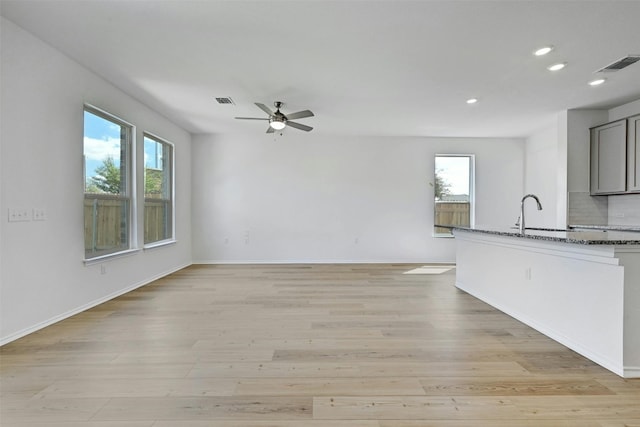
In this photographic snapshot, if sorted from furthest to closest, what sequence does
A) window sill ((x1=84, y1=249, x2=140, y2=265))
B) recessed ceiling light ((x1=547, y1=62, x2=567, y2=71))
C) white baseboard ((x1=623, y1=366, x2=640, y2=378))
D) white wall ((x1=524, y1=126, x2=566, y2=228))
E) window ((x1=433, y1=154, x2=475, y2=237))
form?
window ((x1=433, y1=154, x2=475, y2=237)) → white wall ((x1=524, y1=126, x2=566, y2=228)) → window sill ((x1=84, y1=249, x2=140, y2=265)) → recessed ceiling light ((x1=547, y1=62, x2=567, y2=71)) → white baseboard ((x1=623, y1=366, x2=640, y2=378))

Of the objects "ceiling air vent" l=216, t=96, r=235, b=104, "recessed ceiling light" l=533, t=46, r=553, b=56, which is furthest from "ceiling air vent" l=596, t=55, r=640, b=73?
"ceiling air vent" l=216, t=96, r=235, b=104

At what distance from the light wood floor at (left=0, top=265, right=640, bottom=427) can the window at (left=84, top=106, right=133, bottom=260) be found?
93 cm

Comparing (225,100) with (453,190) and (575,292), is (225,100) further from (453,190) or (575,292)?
(453,190)

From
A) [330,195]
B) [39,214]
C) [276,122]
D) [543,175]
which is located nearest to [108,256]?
[39,214]

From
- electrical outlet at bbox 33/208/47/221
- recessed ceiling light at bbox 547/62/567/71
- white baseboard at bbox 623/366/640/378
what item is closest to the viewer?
white baseboard at bbox 623/366/640/378

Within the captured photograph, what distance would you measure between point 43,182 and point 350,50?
3226 millimetres

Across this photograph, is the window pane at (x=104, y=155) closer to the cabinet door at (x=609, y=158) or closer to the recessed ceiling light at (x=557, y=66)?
the recessed ceiling light at (x=557, y=66)

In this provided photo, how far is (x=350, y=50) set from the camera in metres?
3.10

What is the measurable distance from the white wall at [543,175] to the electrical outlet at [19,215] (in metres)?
7.49

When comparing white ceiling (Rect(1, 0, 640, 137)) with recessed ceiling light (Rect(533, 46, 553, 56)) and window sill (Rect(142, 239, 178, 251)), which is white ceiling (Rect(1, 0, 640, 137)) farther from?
window sill (Rect(142, 239, 178, 251))

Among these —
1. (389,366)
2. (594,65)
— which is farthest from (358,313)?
(594,65)

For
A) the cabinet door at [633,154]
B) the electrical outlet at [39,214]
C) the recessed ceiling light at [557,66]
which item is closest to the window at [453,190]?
the cabinet door at [633,154]

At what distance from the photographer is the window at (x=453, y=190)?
6891 millimetres

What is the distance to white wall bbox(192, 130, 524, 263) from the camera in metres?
6.70
